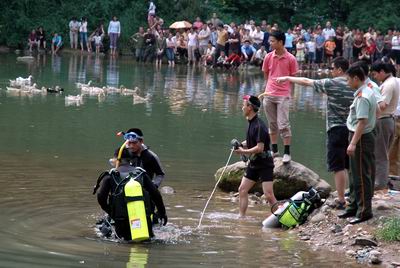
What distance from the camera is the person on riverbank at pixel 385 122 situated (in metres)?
12.5

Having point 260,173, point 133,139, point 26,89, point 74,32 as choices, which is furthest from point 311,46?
point 133,139

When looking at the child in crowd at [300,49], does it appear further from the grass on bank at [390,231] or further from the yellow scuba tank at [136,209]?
the yellow scuba tank at [136,209]

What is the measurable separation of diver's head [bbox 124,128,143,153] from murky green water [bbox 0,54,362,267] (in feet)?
3.36

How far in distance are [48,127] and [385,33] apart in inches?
1158

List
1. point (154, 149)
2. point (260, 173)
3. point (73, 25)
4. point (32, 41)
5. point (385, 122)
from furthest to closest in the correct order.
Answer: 1. point (32, 41)
2. point (73, 25)
3. point (154, 149)
4. point (385, 122)
5. point (260, 173)

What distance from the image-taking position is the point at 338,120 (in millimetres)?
11852

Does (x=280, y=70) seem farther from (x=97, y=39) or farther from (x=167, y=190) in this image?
(x=97, y=39)

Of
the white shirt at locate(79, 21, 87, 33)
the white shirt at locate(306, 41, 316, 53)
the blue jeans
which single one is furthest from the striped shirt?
the white shirt at locate(79, 21, 87, 33)

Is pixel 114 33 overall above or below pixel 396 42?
below

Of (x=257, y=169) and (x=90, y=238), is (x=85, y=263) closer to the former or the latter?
(x=90, y=238)

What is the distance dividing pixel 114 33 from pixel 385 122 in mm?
33002

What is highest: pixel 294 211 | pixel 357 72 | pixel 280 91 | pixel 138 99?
pixel 357 72

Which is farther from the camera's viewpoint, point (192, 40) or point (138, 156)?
point (192, 40)

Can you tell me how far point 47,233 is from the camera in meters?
11.1
